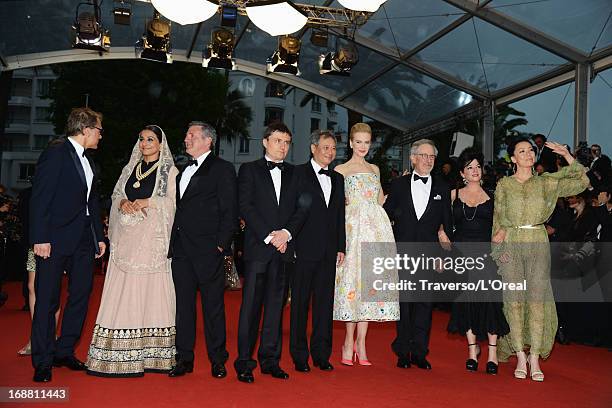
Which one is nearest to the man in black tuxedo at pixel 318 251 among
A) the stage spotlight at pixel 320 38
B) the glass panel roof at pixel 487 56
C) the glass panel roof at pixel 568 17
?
the glass panel roof at pixel 568 17

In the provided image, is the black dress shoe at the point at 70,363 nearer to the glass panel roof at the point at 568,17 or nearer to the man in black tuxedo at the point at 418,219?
the man in black tuxedo at the point at 418,219

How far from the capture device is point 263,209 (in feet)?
16.3

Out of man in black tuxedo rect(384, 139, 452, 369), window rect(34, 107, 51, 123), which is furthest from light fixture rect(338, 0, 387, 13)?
window rect(34, 107, 51, 123)

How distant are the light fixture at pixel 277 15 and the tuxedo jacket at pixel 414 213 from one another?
15.2 ft

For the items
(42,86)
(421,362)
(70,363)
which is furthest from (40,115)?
(421,362)

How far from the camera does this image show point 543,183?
215 inches

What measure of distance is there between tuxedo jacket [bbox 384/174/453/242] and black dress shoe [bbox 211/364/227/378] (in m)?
1.86

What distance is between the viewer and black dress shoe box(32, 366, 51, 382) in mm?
4527

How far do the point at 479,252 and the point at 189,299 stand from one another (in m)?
2.47

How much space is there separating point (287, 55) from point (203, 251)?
899 centimetres

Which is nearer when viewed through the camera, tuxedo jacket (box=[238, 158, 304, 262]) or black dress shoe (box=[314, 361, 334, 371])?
tuxedo jacket (box=[238, 158, 304, 262])

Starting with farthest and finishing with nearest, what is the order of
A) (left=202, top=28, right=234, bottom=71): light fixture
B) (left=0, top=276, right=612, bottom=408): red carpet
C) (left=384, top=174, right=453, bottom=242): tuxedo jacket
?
1. (left=202, top=28, right=234, bottom=71): light fixture
2. (left=384, top=174, right=453, bottom=242): tuxedo jacket
3. (left=0, top=276, right=612, bottom=408): red carpet

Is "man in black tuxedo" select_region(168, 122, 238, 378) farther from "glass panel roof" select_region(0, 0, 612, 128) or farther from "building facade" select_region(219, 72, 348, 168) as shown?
"building facade" select_region(219, 72, 348, 168)

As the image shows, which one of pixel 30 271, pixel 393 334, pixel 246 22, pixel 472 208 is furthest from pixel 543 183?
pixel 246 22
